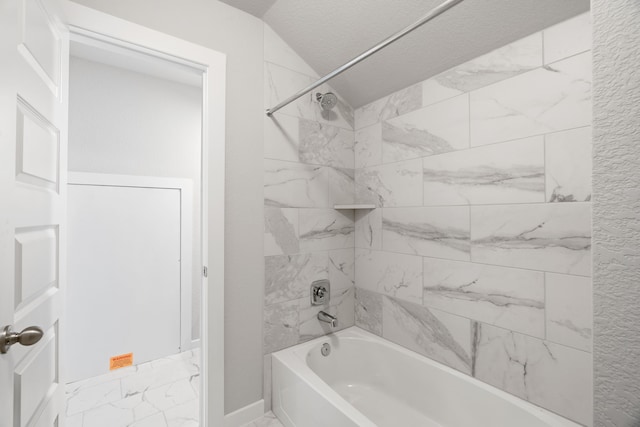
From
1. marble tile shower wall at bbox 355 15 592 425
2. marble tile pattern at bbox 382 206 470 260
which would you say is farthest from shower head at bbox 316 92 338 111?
marble tile pattern at bbox 382 206 470 260

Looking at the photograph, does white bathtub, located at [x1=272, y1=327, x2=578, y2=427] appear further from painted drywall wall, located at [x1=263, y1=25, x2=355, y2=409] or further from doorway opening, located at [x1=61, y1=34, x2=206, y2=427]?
doorway opening, located at [x1=61, y1=34, x2=206, y2=427]

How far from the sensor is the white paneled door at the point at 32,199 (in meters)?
0.69

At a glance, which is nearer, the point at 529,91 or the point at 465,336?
the point at 529,91

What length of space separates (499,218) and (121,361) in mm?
2848

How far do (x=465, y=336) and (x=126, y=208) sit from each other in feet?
8.47

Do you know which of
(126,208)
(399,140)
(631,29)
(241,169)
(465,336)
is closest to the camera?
(631,29)

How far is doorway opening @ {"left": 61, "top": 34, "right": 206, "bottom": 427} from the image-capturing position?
213 cm

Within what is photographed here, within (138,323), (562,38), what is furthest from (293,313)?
(562,38)

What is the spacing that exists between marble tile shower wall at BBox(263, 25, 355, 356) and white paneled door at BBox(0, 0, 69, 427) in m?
0.91

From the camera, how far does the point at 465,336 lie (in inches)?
57.9

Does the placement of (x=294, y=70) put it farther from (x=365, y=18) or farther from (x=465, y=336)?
(x=465, y=336)

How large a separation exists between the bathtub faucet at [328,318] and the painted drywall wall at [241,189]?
413 millimetres

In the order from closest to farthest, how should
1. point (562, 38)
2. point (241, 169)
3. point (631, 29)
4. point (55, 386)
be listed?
1. point (631, 29)
2. point (55, 386)
3. point (562, 38)
4. point (241, 169)

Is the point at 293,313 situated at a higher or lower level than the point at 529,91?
lower
